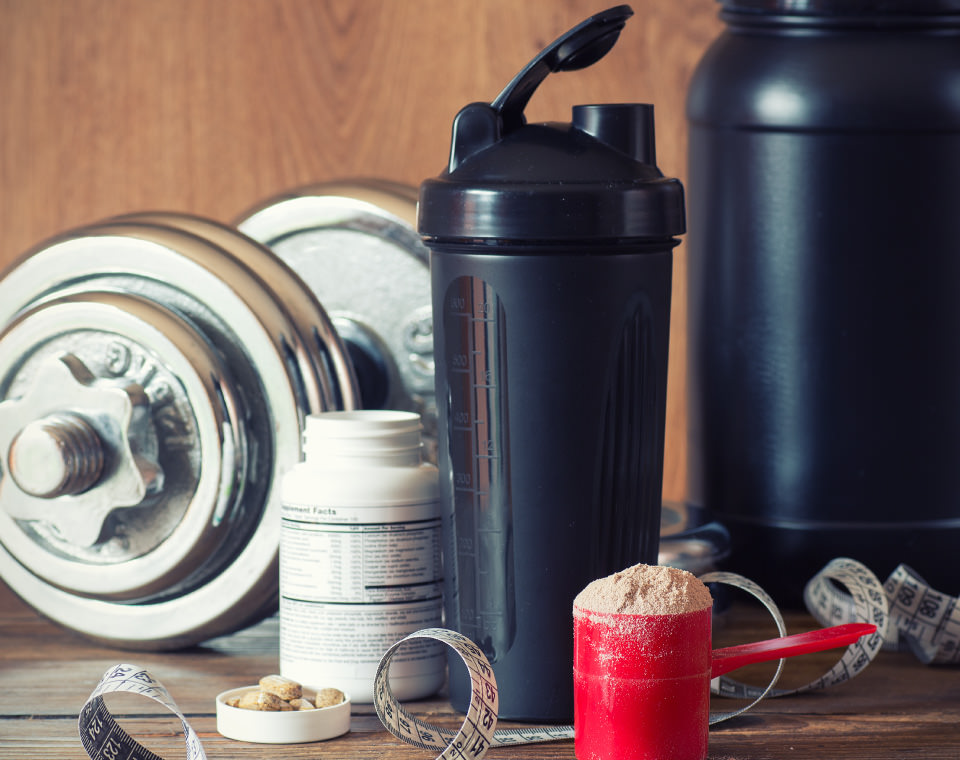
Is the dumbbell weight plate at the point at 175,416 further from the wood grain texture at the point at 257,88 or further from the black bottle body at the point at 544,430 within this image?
the wood grain texture at the point at 257,88

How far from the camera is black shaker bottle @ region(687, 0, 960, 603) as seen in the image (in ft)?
2.78

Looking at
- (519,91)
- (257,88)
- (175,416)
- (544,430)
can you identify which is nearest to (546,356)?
(544,430)

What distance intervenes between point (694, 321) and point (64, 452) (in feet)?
1.52

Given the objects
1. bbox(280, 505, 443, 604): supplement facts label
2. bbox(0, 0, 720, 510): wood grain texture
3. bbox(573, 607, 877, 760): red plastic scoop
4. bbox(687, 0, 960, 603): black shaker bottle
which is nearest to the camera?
bbox(573, 607, 877, 760): red plastic scoop

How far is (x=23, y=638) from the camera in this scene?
2.71 ft

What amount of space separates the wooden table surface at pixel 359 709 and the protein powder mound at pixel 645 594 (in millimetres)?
85

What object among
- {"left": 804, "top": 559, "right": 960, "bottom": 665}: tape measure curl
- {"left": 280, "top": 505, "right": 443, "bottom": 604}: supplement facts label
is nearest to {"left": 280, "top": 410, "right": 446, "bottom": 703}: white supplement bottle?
{"left": 280, "top": 505, "right": 443, "bottom": 604}: supplement facts label

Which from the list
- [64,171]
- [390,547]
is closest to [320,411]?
[390,547]

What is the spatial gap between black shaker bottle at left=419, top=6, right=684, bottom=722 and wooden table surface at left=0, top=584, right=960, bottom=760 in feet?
0.25

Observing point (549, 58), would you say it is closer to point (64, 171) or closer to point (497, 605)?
point (497, 605)

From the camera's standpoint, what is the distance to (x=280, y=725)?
2.09 ft

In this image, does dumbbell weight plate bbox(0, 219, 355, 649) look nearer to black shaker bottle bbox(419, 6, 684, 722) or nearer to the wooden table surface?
the wooden table surface

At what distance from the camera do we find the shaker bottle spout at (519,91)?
66cm

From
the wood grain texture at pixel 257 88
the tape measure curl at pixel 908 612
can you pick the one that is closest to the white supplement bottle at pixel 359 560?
the tape measure curl at pixel 908 612
